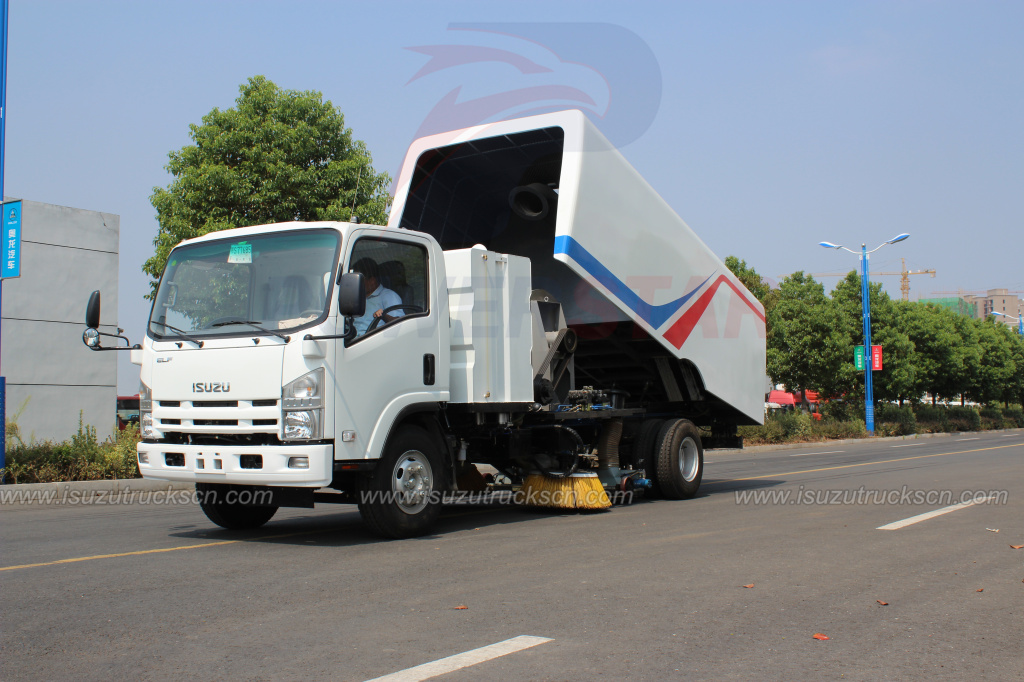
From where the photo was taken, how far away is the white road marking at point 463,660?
12.1ft

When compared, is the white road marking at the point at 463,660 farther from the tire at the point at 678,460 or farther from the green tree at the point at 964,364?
the green tree at the point at 964,364

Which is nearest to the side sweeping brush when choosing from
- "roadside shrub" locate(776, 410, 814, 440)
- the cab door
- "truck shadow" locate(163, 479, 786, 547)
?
"truck shadow" locate(163, 479, 786, 547)

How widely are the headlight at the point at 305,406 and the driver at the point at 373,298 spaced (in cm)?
61

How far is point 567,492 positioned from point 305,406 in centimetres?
361

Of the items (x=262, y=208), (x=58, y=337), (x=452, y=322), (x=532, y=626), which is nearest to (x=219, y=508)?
(x=452, y=322)

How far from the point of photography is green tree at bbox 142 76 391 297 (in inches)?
752

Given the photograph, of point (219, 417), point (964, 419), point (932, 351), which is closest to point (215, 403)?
point (219, 417)

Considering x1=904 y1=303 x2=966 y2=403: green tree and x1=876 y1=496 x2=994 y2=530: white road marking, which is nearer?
x1=876 y1=496 x2=994 y2=530: white road marking

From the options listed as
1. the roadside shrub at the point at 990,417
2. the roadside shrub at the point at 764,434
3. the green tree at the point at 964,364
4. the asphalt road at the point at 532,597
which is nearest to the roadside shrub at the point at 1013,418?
the roadside shrub at the point at 990,417

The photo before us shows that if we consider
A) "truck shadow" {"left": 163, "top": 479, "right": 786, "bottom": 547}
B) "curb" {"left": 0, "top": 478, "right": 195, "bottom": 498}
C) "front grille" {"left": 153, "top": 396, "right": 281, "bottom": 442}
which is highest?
"front grille" {"left": 153, "top": 396, "right": 281, "bottom": 442}

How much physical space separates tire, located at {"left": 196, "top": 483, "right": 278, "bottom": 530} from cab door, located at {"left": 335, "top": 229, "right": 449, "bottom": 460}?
1559 millimetres

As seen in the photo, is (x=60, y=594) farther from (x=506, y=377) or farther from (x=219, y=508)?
(x=506, y=377)

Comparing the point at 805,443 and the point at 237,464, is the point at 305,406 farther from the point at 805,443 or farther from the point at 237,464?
the point at 805,443

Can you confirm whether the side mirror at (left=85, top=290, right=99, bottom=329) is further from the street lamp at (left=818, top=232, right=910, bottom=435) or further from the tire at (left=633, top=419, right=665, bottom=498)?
the street lamp at (left=818, top=232, right=910, bottom=435)
